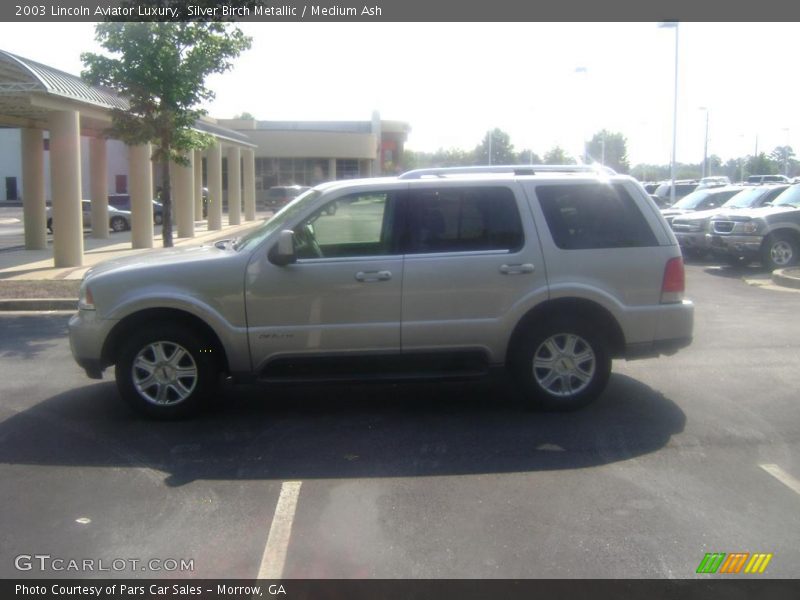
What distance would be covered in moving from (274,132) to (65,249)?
40.1 metres

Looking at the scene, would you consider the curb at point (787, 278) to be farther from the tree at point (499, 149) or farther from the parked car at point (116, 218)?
the tree at point (499, 149)

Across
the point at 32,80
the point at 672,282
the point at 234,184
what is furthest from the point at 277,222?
the point at 234,184

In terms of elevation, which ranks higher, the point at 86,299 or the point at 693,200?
the point at 693,200

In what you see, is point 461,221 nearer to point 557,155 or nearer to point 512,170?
point 512,170

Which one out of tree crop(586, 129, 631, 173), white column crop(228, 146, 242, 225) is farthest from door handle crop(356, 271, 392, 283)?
tree crop(586, 129, 631, 173)

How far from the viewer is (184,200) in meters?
28.4

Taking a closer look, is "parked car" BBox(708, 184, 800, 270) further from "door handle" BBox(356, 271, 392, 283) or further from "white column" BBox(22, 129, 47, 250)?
"white column" BBox(22, 129, 47, 250)

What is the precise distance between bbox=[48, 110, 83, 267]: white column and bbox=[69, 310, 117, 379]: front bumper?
12202mm

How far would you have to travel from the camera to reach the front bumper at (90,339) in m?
7.03

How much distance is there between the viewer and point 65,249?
61.3 ft

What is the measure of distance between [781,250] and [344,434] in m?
13.8

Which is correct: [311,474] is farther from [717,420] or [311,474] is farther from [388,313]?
[717,420]

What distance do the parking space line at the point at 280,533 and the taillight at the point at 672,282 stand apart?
3.47 metres
